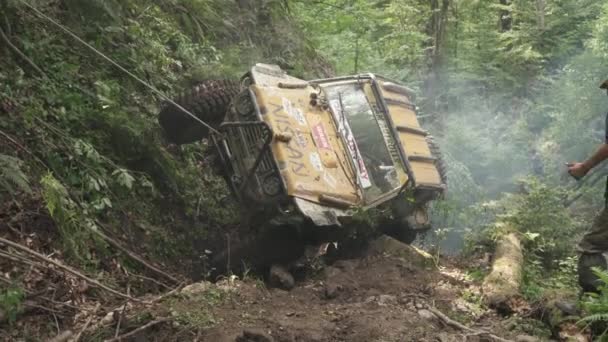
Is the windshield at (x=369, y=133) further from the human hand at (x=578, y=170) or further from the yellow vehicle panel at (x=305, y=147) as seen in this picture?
the human hand at (x=578, y=170)

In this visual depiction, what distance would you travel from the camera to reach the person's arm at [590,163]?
5.26 meters

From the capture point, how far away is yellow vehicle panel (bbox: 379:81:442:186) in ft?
26.7

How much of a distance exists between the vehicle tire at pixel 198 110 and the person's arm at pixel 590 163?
359cm

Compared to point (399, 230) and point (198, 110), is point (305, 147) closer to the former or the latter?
point (198, 110)

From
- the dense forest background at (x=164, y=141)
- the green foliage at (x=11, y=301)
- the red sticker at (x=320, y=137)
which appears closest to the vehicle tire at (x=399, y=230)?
the dense forest background at (x=164, y=141)

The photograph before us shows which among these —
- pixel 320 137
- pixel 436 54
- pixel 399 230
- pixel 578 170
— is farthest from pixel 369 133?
pixel 436 54

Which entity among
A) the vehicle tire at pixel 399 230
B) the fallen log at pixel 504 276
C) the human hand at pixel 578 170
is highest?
the human hand at pixel 578 170

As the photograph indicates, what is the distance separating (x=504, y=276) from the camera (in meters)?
6.36

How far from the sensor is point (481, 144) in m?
16.5

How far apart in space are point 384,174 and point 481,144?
369 inches

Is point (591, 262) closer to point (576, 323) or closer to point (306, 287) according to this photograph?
point (576, 323)

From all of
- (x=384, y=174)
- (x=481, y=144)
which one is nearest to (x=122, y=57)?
(x=384, y=174)

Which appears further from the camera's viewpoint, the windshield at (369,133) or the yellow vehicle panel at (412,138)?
the yellow vehicle panel at (412,138)

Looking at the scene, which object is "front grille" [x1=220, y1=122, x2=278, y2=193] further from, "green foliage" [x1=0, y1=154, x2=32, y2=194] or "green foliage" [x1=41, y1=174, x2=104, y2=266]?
"green foliage" [x1=0, y1=154, x2=32, y2=194]
